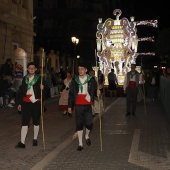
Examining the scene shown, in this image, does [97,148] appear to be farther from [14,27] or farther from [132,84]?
[14,27]

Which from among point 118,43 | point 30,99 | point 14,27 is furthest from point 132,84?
point 14,27

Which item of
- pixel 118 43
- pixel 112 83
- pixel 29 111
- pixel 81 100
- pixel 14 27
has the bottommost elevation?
pixel 29 111

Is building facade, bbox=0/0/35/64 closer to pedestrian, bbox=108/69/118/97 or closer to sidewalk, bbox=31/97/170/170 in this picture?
pedestrian, bbox=108/69/118/97

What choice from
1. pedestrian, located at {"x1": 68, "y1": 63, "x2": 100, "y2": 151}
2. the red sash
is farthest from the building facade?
the red sash

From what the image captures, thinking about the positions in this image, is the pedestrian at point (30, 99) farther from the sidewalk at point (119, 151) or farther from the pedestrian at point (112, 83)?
the pedestrian at point (112, 83)

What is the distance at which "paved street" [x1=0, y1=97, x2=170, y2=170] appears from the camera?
7234mm

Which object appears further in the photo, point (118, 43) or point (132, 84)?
point (118, 43)

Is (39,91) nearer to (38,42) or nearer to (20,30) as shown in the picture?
(20,30)

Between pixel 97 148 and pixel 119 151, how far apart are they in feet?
1.93

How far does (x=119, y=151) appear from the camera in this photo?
840 centimetres

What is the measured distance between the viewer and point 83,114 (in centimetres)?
884

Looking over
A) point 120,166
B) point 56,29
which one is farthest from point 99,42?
point 56,29

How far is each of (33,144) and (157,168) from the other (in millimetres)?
3198

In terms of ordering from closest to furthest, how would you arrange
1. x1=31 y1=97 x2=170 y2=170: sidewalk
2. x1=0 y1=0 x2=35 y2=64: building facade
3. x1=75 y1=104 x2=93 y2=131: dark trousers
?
x1=31 y1=97 x2=170 y2=170: sidewalk → x1=75 y1=104 x2=93 y2=131: dark trousers → x1=0 y1=0 x2=35 y2=64: building facade
